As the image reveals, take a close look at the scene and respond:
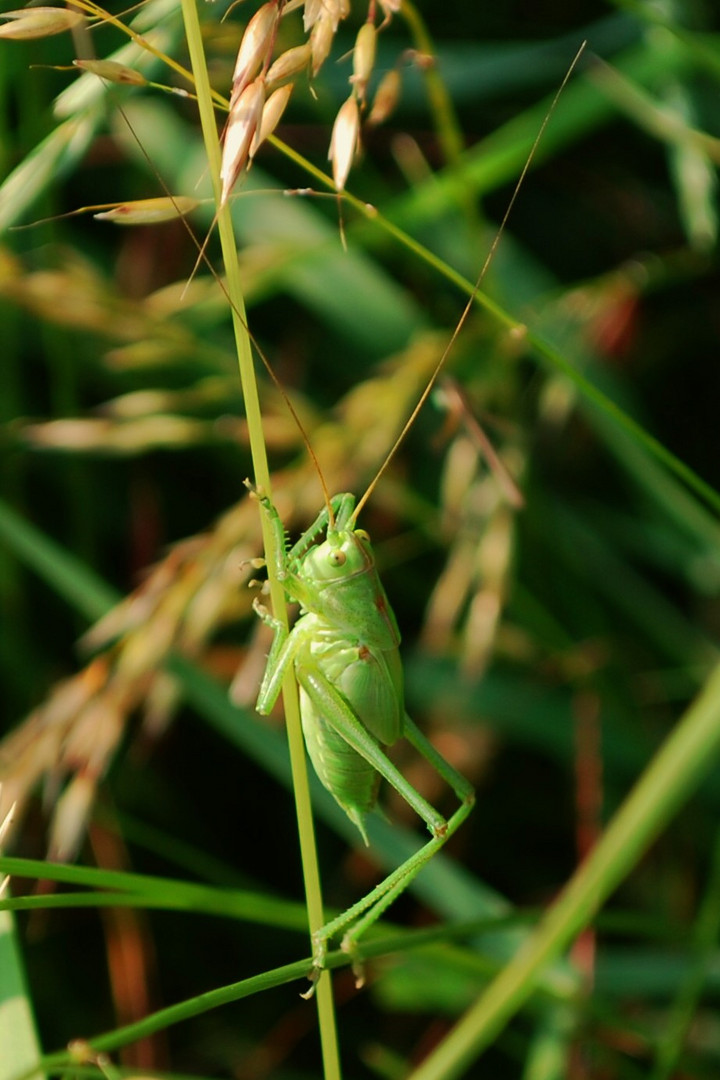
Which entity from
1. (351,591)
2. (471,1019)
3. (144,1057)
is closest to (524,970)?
(471,1019)

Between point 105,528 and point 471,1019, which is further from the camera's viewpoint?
point 105,528

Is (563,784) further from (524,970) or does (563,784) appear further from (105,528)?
(524,970)

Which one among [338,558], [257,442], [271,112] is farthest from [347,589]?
[271,112]

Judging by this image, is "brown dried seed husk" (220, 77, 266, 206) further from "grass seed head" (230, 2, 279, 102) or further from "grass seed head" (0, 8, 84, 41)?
"grass seed head" (0, 8, 84, 41)

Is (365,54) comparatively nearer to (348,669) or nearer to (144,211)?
(144,211)

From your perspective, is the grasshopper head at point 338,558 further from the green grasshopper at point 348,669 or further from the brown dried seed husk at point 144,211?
the brown dried seed husk at point 144,211

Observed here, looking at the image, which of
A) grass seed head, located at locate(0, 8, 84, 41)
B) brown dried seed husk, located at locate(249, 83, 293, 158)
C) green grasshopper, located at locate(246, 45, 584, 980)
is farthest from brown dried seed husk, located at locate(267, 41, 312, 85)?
green grasshopper, located at locate(246, 45, 584, 980)

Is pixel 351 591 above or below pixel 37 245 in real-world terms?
below
